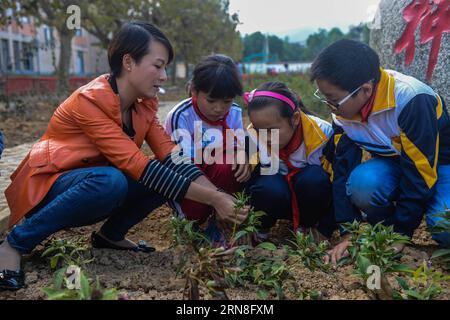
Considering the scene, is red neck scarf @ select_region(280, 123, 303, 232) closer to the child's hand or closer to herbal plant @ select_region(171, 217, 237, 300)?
the child's hand

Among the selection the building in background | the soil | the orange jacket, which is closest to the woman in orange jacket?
the orange jacket

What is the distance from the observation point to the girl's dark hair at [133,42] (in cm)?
193

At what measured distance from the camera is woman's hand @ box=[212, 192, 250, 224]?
70.3 inches

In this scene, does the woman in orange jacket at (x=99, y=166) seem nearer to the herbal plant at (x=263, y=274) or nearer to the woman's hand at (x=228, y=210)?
the woman's hand at (x=228, y=210)

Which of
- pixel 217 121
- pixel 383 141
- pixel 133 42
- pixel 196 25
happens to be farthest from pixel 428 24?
pixel 196 25

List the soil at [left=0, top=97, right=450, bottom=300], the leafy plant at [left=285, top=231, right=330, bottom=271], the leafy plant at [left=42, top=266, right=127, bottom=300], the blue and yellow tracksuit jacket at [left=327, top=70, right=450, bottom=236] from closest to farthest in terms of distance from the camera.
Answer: the leafy plant at [left=42, top=266, right=127, bottom=300]
the soil at [left=0, top=97, right=450, bottom=300]
the leafy plant at [left=285, top=231, right=330, bottom=271]
the blue and yellow tracksuit jacket at [left=327, top=70, right=450, bottom=236]

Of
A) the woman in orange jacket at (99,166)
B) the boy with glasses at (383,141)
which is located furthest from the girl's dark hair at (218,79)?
the boy with glasses at (383,141)

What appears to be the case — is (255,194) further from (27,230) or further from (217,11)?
(217,11)

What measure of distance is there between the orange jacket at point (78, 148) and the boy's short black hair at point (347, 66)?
0.80 meters

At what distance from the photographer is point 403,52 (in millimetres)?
3252

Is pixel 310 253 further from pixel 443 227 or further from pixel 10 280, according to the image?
pixel 10 280

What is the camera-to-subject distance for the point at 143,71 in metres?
1.94

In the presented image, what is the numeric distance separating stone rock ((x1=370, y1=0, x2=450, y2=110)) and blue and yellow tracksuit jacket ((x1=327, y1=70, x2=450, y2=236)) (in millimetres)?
1053

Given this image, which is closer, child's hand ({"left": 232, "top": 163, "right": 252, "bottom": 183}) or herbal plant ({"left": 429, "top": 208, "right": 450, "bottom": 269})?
herbal plant ({"left": 429, "top": 208, "right": 450, "bottom": 269})
